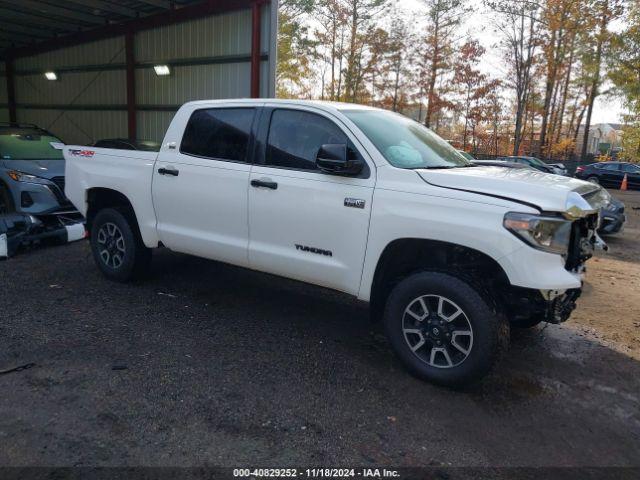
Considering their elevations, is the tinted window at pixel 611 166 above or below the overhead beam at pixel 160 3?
below

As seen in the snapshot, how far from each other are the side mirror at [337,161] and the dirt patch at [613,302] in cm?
290

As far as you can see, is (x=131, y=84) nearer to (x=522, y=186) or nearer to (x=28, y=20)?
(x=28, y=20)

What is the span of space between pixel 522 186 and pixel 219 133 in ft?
9.20

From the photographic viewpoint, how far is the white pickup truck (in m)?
3.29

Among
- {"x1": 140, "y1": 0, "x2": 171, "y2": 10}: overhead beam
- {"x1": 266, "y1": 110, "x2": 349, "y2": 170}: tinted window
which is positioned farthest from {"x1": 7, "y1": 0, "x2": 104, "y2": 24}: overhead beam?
{"x1": 266, "y1": 110, "x2": 349, "y2": 170}: tinted window

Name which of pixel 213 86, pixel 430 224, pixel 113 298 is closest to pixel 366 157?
pixel 430 224

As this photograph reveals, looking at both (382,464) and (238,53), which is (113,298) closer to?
(382,464)

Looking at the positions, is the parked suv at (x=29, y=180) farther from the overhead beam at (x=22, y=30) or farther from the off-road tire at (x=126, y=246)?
the overhead beam at (x=22, y=30)

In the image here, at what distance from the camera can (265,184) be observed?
4.27m

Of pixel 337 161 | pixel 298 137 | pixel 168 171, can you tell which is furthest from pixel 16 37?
pixel 337 161

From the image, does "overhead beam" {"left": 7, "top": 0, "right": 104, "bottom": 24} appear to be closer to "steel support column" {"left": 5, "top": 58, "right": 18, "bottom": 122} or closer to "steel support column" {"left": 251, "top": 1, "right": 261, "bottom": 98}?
"steel support column" {"left": 251, "top": 1, "right": 261, "bottom": 98}

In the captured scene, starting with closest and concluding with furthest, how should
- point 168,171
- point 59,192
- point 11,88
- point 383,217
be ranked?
point 383,217 → point 168,171 → point 59,192 → point 11,88

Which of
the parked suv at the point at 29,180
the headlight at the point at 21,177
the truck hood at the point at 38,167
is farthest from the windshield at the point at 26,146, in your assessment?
the headlight at the point at 21,177

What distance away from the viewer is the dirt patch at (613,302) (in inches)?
188
